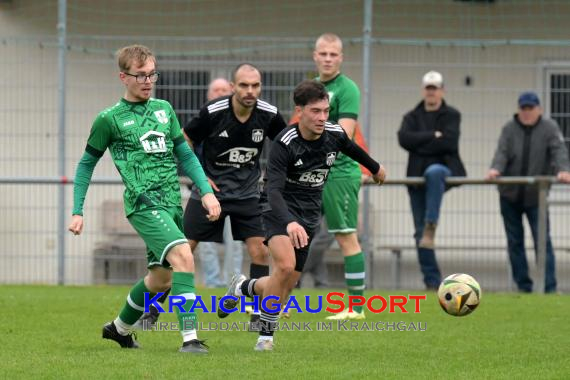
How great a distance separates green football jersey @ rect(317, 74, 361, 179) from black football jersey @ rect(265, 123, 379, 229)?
1.60m

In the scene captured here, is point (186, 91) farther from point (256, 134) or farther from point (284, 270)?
point (284, 270)

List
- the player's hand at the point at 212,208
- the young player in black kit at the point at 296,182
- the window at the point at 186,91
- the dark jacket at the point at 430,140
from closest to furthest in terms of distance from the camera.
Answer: the player's hand at the point at 212,208 → the young player in black kit at the point at 296,182 → the dark jacket at the point at 430,140 → the window at the point at 186,91

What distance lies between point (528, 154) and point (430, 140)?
3.62 ft

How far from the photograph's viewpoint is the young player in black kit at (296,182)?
27.0ft

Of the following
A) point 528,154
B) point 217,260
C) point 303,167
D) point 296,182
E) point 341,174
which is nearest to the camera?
point 303,167

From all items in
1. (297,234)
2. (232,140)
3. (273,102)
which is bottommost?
(297,234)

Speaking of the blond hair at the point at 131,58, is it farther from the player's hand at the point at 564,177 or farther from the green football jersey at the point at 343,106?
the player's hand at the point at 564,177

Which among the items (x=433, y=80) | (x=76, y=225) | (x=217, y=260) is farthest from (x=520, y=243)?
(x=76, y=225)

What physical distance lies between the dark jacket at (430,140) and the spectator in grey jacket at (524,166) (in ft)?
1.55

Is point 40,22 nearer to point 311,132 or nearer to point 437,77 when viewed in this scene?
point 437,77

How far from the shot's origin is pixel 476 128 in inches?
581

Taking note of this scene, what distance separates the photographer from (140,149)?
8023 mm

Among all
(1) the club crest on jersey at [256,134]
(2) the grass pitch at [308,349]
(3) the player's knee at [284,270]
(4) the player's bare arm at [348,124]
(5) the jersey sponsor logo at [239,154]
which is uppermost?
(4) the player's bare arm at [348,124]

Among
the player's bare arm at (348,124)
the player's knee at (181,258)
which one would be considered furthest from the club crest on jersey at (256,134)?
the player's knee at (181,258)
